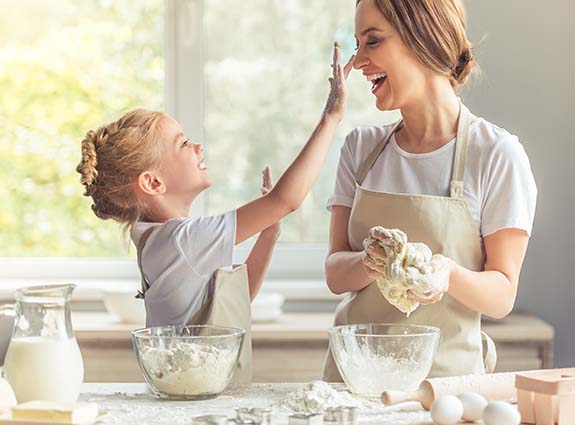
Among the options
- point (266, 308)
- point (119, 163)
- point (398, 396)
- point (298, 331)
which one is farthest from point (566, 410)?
point (266, 308)

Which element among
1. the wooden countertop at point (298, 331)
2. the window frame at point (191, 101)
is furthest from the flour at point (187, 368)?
the window frame at point (191, 101)

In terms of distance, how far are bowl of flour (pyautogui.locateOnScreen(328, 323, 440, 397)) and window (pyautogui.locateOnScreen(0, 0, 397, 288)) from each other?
6.54ft

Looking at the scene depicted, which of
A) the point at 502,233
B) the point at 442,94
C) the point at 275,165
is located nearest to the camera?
the point at 502,233

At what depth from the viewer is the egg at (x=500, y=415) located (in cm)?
144

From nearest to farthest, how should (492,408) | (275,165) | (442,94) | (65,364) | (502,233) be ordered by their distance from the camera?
(492,408) < (65,364) < (502,233) < (442,94) < (275,165)

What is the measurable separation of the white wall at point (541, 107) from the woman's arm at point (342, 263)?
1454mm

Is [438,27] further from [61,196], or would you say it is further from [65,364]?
[61,196]

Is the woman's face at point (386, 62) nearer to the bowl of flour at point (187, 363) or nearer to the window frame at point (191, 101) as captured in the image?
the bowl of flour at point (187, 363)

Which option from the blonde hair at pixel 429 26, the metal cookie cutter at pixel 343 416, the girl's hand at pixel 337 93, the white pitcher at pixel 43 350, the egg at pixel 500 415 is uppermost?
the blonde hair at pixel 429 26

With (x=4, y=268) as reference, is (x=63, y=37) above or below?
above

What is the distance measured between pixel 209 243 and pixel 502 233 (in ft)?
1.87

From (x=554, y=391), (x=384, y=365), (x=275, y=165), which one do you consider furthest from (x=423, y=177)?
(x=275, y=165)

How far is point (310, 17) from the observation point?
12.2 feet

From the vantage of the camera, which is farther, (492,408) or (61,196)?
(61,196)
